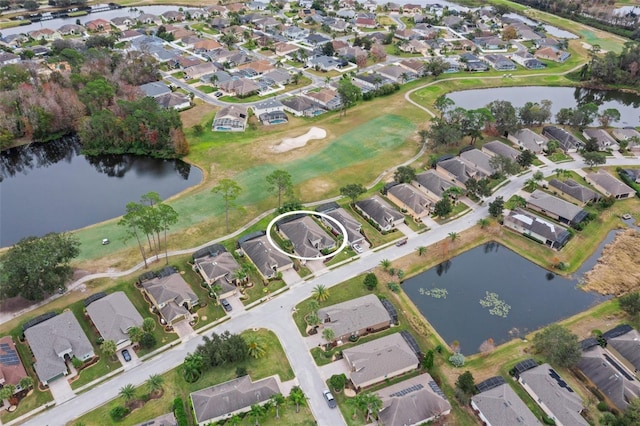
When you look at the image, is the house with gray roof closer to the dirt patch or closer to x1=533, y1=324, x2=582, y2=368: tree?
x1=533, y1=324, x2=582, y2=368: tree

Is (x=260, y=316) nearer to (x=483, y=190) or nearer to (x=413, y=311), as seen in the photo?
(x=413, y=311)

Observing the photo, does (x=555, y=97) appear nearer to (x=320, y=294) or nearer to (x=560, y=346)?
(x=560, y=346)

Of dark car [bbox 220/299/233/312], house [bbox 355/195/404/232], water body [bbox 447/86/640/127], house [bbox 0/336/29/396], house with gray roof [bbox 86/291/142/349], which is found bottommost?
dark car [bbox 220/299/233/312]

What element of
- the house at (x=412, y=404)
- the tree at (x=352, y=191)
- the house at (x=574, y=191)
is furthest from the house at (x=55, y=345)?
the house at (x=574, y=191)

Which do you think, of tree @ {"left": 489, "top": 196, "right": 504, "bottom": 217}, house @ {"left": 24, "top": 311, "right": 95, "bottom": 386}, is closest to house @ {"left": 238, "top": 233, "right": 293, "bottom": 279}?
house @ {"left": 24, "top": 311, "right": 95, "bottom": 386}

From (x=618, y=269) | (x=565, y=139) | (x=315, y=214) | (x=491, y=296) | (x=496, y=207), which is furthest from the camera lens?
(x=565, y=139)

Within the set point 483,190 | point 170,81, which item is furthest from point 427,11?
point 483,190

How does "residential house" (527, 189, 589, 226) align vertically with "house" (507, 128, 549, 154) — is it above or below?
below

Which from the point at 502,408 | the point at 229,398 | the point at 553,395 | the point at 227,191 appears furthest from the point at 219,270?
the point at 553,395
